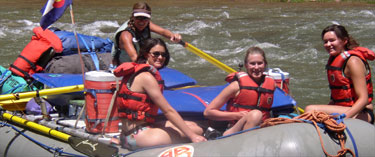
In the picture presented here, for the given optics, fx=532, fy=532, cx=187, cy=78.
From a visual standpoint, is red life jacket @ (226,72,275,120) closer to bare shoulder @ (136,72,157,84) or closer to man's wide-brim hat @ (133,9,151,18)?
bare shoulder @ (136,72,157,84)

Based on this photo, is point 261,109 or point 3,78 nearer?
point 261,109

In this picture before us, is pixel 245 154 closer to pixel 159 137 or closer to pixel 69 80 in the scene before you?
pixel 159 137

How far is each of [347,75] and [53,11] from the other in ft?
6.77

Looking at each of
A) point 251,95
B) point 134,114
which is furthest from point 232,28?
point 134,114

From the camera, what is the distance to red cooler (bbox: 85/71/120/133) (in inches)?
139

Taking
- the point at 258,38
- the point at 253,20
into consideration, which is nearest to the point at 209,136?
the point at 258,38

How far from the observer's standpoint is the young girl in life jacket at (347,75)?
11.1 ft

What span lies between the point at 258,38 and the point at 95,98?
297 inches

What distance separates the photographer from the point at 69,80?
14.3 ft

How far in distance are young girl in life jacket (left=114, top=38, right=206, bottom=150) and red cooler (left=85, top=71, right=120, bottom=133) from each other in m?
0.18

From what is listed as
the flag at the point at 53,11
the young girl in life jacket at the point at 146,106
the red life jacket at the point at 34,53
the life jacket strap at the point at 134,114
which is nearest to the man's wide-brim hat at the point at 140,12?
the flag at the point at 53,11

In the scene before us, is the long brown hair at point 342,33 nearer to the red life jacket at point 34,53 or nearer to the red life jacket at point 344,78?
the red life jacket at point 344,78

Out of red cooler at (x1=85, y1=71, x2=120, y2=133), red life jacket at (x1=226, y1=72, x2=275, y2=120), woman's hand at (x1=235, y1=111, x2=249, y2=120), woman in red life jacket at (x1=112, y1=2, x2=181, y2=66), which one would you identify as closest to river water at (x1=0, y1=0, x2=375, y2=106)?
woman in red life jacket at (x1=112, y1=2, x2=181, y2=66)

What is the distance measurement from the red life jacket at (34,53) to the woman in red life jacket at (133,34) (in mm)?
686
